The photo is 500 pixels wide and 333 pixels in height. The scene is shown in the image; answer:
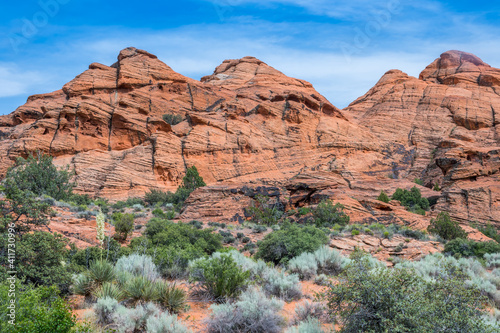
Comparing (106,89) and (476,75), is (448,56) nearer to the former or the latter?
(476,75)

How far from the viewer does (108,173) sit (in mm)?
39312

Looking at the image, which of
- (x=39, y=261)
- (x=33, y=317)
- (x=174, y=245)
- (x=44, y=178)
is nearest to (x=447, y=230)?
(x=174, y=245)

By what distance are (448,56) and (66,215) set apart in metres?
78.2

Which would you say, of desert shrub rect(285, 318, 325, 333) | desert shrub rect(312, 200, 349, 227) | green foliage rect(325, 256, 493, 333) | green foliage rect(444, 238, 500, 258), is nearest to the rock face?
desert shrub rect(312, 200, 349, 227)

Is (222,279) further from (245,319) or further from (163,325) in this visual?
(163,325)

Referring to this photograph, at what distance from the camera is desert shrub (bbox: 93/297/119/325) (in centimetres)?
512

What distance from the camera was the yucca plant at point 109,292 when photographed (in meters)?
5.68

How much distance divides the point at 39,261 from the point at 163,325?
11.0 ft

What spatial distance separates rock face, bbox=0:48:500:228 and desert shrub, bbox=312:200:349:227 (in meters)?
1.74

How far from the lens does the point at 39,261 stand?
261 inches

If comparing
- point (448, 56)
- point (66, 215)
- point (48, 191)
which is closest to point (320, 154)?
point (48, 191)

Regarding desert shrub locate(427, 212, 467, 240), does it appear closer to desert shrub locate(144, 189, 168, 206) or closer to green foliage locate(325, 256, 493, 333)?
green foliage locate(325, 256, 493, 333)

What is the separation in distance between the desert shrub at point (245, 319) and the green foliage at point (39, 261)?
3115 mm

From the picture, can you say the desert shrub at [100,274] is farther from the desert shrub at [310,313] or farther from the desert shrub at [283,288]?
the desert shrub at [310,313]
